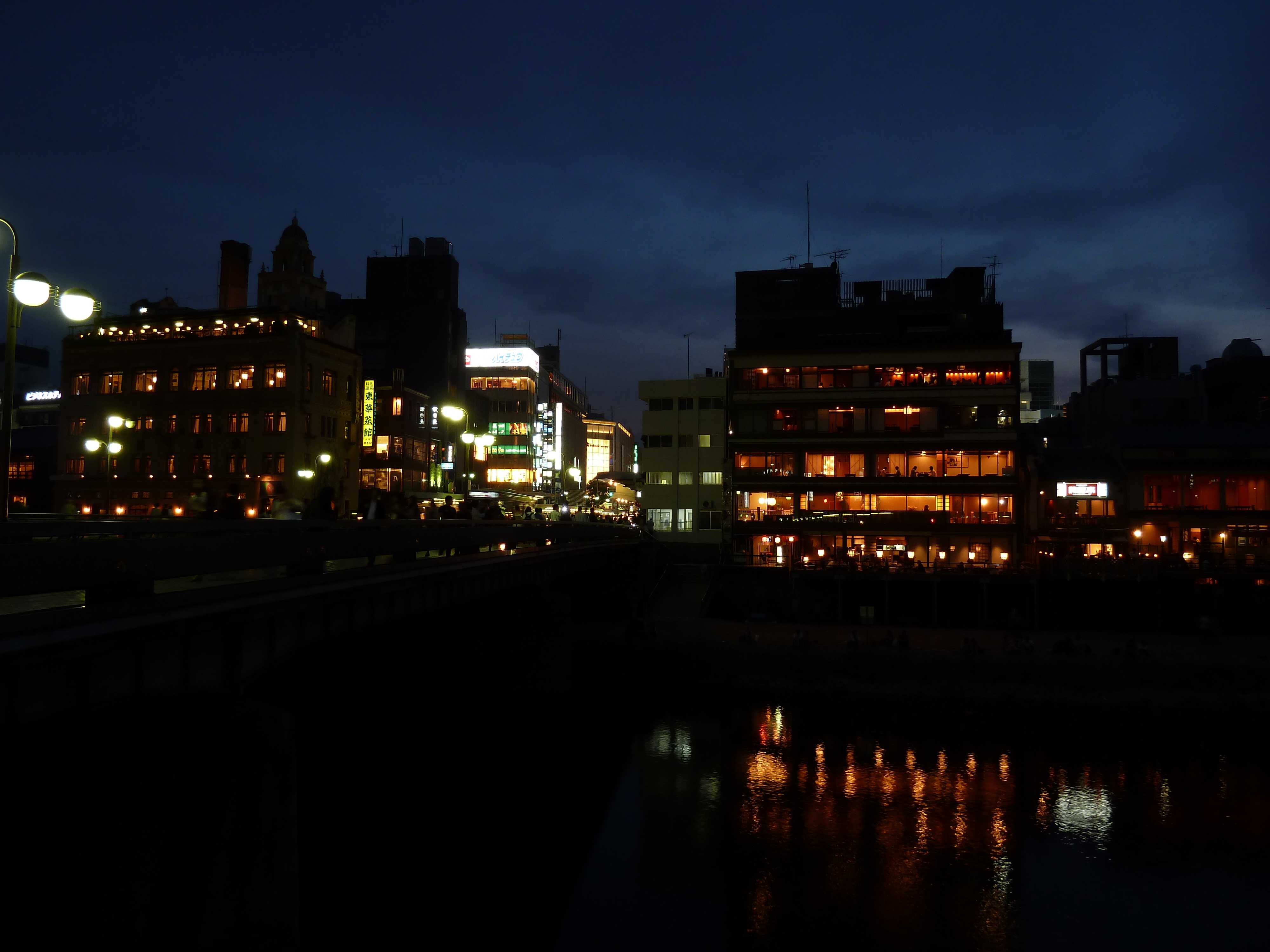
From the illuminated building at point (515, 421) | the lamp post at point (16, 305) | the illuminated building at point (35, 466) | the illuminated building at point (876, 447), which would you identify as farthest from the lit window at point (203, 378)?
the lamp post at point (16, 305)

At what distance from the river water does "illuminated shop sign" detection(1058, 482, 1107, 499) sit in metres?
31.6

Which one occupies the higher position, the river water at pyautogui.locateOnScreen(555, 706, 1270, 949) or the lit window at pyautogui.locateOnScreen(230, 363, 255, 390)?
the lit window at pyautogui.locateOnScreen(230, 363, 255, 390)

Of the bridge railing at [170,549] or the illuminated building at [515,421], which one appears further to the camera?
the illuminated building at [515,421]

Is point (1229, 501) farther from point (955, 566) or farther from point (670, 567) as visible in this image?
point (670, 567)

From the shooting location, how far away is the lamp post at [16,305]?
1323 cm

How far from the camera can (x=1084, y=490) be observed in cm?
6375

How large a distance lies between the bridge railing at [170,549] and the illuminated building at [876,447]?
4253 centimetres

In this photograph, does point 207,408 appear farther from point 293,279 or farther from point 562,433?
point 562,433

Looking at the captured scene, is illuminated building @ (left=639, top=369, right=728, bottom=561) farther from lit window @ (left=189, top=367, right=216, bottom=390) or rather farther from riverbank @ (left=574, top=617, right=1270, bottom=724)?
lit window @ (left=189, top=367, right=216, bottom=390)

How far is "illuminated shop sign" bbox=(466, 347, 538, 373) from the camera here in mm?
139375

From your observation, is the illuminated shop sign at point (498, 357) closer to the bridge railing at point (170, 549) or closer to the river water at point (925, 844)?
the river water at point (925, 844)

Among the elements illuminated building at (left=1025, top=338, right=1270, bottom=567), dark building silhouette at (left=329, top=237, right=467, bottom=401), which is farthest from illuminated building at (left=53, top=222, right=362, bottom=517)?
illuminated building at (left=1025, top=338, right=1270, bottom=567)

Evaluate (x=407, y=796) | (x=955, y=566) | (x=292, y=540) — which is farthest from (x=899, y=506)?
(x=292, y=540)

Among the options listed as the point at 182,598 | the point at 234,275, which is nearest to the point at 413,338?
the point at 234,275
